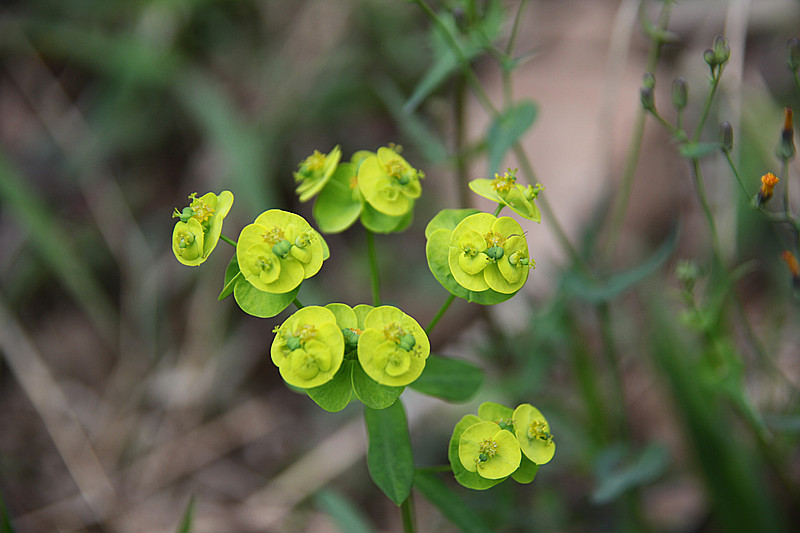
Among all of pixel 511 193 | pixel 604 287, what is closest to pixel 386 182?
pixel 511 193

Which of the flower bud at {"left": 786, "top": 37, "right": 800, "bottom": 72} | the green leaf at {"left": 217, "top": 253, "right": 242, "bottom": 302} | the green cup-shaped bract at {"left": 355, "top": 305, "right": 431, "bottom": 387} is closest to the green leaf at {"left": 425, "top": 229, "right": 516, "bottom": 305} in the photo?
the green cup-shaped bract at {"left": 355, "top": 305, "right": 431, "bottom": 387}

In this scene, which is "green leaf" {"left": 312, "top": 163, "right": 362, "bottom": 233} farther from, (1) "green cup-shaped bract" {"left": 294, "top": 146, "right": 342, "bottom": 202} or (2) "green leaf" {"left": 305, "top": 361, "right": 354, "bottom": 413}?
(2) "green leaf" {"left": 305, "top": 361, "right": 354, "bottom": 413}

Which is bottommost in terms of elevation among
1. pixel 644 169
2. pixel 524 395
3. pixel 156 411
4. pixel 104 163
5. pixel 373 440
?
pixel 156 411

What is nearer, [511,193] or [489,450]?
[489,450]

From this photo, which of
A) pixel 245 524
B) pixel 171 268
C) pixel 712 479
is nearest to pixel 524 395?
pixel 712 479

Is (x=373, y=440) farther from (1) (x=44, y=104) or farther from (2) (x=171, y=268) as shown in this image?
(1) (x=44, y=104)

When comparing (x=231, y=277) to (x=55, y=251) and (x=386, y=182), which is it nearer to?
(x=386, y=182)

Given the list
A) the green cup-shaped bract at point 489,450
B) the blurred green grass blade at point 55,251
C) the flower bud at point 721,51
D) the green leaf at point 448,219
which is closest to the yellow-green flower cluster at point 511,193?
the green leaf at point 448,219
